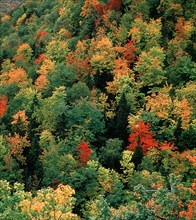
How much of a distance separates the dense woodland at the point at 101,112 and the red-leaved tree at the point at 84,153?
0.52 feet

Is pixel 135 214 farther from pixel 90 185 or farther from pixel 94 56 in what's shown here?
pixel 94 56

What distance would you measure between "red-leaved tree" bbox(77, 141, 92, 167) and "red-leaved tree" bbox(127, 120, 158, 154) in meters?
7.38

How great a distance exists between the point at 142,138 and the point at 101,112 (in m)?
12.2

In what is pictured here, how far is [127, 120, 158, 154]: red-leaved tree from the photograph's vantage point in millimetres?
64644

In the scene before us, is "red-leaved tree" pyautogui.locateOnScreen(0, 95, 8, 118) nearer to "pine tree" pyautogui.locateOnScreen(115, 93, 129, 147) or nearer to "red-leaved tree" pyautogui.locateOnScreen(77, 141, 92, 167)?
"pine tree" pyautogui.locateOnScreen(115, 93, 129, 147)

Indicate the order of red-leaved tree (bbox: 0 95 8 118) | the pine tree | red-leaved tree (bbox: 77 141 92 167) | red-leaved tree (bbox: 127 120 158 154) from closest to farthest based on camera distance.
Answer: red-leaved tree (bbox: 77 141 92 167)
red-leaved tree (bbox: 127 120 158 154)
the pine tree
red-leaved tree (bbox: 0 95 8 118)

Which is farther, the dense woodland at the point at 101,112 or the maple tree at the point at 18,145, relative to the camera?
the maple tree at the point at 18,145

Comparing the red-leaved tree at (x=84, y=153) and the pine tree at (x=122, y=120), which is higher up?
the red-leaved tree at (x=84, y=153)

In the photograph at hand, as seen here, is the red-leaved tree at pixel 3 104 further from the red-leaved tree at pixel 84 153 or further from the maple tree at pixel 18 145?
the red-leaved tree at pixel 84 153

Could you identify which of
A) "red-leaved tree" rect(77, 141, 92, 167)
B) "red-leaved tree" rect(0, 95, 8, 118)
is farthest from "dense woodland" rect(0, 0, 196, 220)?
"red-leaved tree" rect(0, 95, 8, 118)

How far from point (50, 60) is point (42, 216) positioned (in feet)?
189

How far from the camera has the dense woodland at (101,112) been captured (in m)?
57.1

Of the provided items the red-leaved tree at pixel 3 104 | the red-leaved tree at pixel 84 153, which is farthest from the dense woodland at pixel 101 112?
the red-leaved tree at pixel 3 104

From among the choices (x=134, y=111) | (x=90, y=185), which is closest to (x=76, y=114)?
(x=134, y=111)
